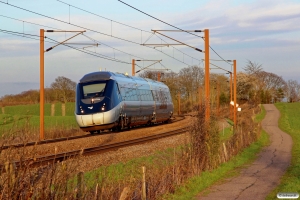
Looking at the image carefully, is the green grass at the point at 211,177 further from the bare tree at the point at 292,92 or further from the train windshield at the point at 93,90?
the bare tree at the point at 292,92

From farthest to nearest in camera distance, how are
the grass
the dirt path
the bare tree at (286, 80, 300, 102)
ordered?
the bare tree at (286, 80, 300, 102) < the dirt path < the grass

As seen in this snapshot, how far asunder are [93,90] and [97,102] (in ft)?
3.38

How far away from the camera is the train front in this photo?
2944 centimetres

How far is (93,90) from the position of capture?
1189 inches

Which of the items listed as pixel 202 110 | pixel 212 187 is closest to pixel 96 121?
pixel 202 110

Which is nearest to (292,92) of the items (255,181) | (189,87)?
(189,87)

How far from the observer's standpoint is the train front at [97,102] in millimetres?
29438

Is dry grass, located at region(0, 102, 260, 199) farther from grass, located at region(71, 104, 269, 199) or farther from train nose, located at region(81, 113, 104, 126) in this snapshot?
train nose, located at region(81, 113, 104, 126)

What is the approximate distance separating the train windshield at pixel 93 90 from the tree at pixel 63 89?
2872 cm

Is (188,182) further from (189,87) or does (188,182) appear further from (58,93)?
(189,87)

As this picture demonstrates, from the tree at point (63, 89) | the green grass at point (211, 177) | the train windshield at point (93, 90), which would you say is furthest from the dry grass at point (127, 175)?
the tree at point (63, 89)

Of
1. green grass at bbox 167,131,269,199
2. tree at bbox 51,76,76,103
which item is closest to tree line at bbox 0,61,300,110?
tree at bbox 51,76,76,103

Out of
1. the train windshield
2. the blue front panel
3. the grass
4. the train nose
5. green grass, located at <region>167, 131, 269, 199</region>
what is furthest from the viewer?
the train windshield

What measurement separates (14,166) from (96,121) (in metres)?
23.6
